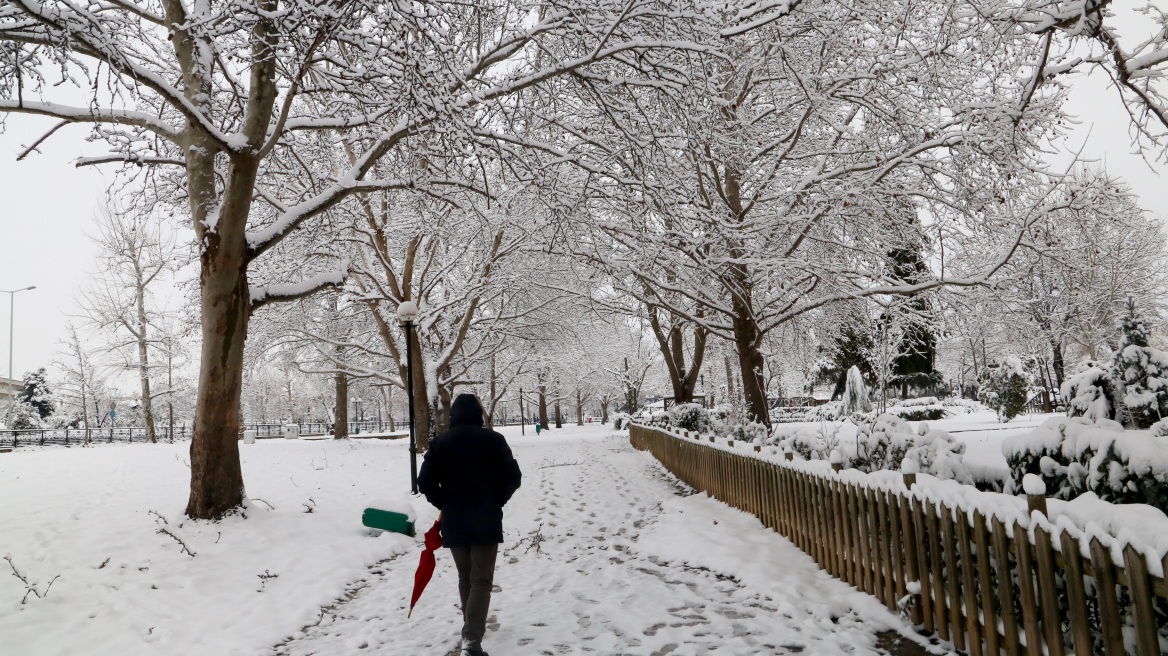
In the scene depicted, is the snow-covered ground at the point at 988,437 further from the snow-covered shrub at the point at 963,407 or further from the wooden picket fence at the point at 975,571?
the wooden picket fence at the point at 975,571

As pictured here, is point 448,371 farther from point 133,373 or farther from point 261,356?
point 133,373

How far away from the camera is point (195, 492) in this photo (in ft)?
23.6

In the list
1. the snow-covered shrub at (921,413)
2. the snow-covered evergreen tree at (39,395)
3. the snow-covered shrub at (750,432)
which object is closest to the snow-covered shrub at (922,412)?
the snow-covered shrub at (921,413)

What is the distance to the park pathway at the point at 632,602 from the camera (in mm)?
4109

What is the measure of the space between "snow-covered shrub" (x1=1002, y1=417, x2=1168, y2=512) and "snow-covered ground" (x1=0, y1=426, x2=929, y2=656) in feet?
4.79

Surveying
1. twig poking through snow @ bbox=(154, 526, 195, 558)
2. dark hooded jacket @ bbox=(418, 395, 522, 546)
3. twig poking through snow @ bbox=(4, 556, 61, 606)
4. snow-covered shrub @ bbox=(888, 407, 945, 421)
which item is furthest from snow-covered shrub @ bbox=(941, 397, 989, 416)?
twig poking through snow @ bbox=(4, 556, 61, 606)

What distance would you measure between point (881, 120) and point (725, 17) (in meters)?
3.10

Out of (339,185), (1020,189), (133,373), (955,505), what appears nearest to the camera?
(955,505)

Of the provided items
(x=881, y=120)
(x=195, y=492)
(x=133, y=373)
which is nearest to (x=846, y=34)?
(x=881, y=120)

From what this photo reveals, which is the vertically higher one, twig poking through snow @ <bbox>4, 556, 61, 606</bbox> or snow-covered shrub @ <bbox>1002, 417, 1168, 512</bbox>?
snow-covered shrub @ <bbox>1002, 417, 1168, 512</bbox>

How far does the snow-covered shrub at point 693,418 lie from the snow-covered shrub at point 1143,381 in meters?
7.88

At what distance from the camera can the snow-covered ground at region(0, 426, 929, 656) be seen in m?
4.32

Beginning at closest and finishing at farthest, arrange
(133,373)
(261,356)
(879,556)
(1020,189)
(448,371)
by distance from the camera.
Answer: (879,556) → (1020,189) → (261,356) → (448,371) → (133,373)

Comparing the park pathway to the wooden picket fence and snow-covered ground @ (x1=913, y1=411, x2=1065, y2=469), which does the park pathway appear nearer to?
the wooden picket fence
